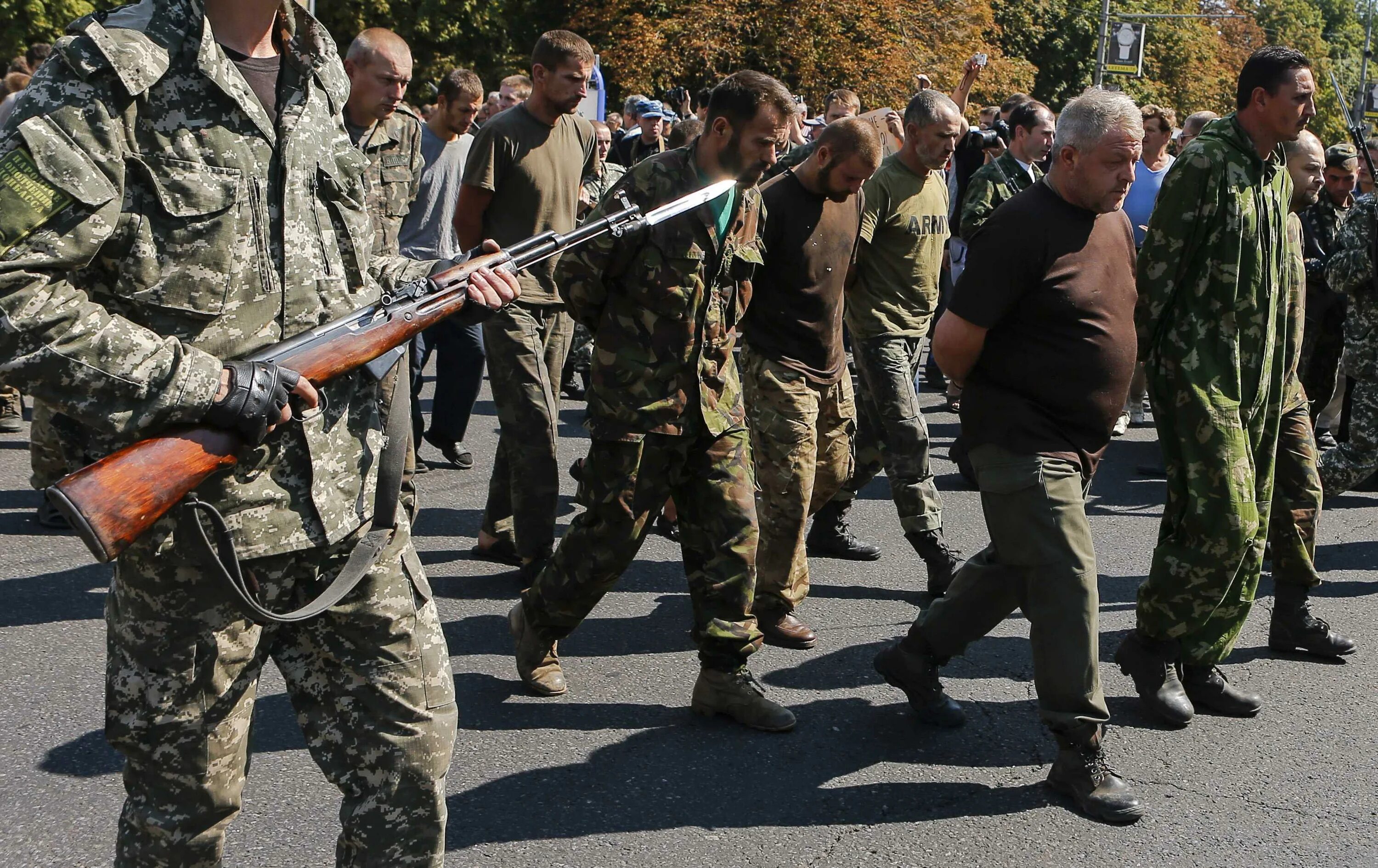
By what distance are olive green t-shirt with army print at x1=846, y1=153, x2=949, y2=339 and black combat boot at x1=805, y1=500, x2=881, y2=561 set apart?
3.00ft

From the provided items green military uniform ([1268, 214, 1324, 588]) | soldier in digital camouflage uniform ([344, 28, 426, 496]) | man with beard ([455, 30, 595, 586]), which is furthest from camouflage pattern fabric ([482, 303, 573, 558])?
green military uniform ([1268, 214, 1324, 588])

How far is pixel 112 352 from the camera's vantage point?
2.21 m

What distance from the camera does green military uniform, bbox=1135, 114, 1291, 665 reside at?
4.41 meters

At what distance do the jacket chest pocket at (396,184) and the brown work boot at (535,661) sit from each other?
2203 mm

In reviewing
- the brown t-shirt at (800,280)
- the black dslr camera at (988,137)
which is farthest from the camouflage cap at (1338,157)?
the brown t-shirt at (800,280)

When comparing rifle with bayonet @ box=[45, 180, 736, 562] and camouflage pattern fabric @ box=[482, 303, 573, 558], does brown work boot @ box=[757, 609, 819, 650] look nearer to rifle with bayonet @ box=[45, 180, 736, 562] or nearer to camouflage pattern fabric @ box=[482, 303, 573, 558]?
camouflage pattern fabric @ box=[482, 303, 573, 558]

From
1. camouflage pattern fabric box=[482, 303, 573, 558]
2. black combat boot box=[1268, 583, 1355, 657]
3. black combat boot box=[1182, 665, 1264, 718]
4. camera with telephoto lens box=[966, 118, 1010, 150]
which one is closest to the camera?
black combat boot box=[1182, 665, 1264, 718]

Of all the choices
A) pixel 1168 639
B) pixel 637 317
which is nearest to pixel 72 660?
pixel 637 317

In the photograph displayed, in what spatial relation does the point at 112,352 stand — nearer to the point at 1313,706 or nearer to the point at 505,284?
the point at 505,284

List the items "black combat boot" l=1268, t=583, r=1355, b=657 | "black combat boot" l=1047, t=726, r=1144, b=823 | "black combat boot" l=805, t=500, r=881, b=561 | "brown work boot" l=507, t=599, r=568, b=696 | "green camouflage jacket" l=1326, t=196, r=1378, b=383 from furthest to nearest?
"green camouflage jacket" l=1326, t=196, r=1378, b=383
"black combat boot" l=805, t=500, r=881, b=561
"black combat boot" l=1268, t=583, r=1355, b=657
"brown work boot" l=507, t=599, r=568, b=696
"black combat boot" l=1047, t=726, r=1144, b=823

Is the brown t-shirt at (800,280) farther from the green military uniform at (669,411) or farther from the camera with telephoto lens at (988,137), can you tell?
the camera with telephoto lens at (988,137)

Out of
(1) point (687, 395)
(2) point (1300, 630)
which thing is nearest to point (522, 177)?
(1) point (687, 395)

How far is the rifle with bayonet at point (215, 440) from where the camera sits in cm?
218

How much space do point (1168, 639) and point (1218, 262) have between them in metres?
1.25
